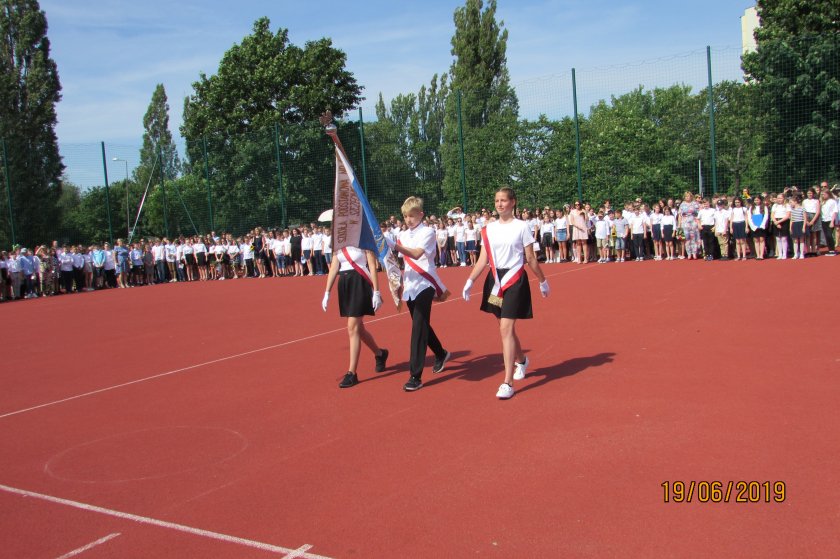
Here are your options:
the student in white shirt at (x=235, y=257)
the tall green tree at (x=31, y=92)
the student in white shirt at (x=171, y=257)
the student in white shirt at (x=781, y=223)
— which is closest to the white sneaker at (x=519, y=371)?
the student in white shirt at (x=781, y=223)

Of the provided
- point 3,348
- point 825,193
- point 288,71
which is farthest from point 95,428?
point 288,71

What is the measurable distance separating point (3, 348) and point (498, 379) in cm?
996

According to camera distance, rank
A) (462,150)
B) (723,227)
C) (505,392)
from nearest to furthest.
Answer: (505,392) → (723,227) → (462,150)

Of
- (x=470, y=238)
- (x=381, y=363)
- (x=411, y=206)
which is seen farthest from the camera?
(x=470, y=238)

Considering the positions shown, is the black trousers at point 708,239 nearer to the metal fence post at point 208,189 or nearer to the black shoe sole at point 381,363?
the black shoe sole at point 381,363

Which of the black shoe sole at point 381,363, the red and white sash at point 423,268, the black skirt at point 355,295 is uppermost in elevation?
the red and white sash at point 423,268

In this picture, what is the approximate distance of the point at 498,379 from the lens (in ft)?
24.7

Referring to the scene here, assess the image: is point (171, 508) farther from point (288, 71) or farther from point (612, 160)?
point (288, 71)

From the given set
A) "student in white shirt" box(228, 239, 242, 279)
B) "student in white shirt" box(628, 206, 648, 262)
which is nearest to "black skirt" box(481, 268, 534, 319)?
"student in white shirt" box(628, 206, 648, 262)

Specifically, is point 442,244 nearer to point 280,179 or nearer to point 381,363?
point 280,179

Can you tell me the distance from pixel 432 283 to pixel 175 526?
3765 millimetres

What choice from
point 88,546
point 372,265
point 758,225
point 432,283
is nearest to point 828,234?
point 758,225

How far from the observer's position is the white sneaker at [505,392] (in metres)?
6.70
